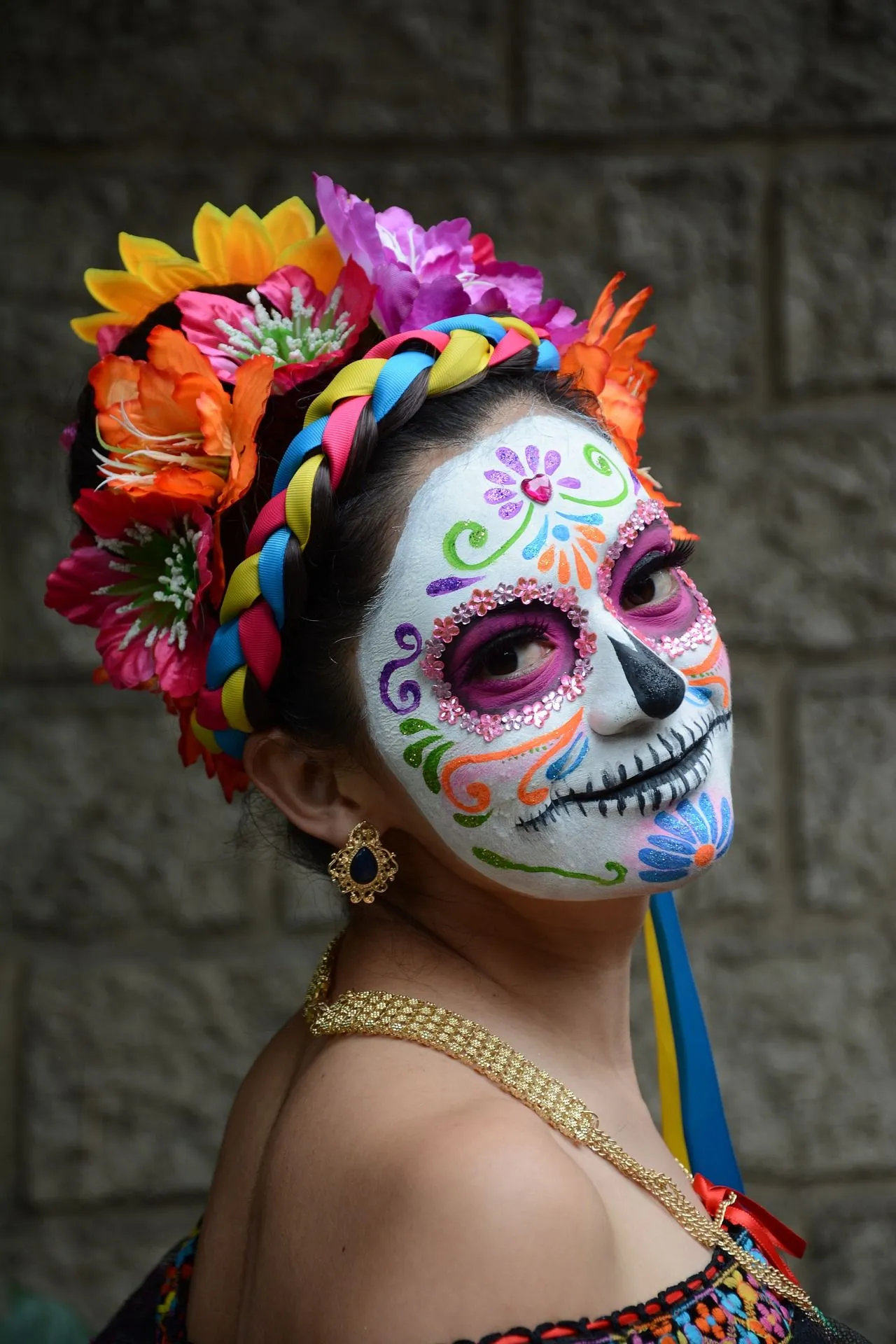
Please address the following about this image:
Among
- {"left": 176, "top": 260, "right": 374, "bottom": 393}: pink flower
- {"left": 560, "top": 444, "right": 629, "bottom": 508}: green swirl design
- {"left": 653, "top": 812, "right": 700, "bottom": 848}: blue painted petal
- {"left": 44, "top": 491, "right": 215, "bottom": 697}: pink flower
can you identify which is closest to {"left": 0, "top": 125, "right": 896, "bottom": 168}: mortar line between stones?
{"left": 176, "top": 260, "right": 374, "bottom": 393}: pink flower

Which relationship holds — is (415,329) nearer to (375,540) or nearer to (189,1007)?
(375,540)

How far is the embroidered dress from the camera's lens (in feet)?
3.93

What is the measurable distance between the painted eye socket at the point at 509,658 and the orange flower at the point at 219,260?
55 centimetres

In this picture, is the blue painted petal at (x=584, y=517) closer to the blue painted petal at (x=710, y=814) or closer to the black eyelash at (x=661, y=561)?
the black eyelash at (x=661, y=561)

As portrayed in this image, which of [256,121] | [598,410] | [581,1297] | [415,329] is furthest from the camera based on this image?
[256,121]

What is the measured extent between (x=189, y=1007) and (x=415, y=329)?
1.56 meters

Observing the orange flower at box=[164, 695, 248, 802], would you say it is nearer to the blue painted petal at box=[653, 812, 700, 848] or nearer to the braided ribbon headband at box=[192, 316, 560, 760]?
the braided ribbon headband at box=[192, 316, 560, 760]

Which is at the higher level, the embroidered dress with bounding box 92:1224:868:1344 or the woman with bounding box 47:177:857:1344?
the woman with bounding box 47:177:857:1344

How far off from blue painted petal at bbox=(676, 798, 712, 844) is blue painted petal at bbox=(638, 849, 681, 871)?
3 cm

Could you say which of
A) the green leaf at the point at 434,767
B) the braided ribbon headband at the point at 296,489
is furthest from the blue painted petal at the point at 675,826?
the braided ribbon headband at the point at 296,489

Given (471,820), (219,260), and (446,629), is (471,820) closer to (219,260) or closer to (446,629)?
(446,629)

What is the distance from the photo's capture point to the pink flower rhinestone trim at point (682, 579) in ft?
4.80

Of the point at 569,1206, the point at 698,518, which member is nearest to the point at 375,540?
the point at 569,1206

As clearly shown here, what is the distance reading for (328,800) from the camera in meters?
1.55
